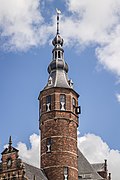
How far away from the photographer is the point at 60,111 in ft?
208

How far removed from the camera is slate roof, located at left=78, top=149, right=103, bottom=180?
7056cm

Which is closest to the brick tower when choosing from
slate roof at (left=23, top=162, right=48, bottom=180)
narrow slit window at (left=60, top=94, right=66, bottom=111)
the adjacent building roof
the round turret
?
narrow slit window at (left=60, top=94, right=66, bottom=111)

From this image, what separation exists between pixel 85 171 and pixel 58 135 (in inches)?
493

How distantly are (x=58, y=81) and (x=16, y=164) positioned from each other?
14684mm

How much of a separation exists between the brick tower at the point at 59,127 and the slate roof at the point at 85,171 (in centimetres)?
858

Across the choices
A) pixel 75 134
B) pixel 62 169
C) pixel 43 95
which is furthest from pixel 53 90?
pixel 62 169

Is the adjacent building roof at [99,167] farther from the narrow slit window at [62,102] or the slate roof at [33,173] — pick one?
the slate roof at [33,173]

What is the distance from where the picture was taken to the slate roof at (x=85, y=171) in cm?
7056

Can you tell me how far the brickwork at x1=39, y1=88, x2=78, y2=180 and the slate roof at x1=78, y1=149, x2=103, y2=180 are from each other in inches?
338

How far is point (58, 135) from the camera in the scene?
62.1 m

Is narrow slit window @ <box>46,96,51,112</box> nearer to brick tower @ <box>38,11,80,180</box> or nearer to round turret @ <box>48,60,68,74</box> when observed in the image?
brick tower @ <box>38,11,80,180</box>

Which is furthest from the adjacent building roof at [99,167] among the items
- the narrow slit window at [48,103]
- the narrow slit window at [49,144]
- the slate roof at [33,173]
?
the slate roof at [33,173]

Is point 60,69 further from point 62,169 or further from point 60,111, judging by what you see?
point 62,169

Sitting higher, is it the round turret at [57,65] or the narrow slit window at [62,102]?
the round turret at [57,65]
